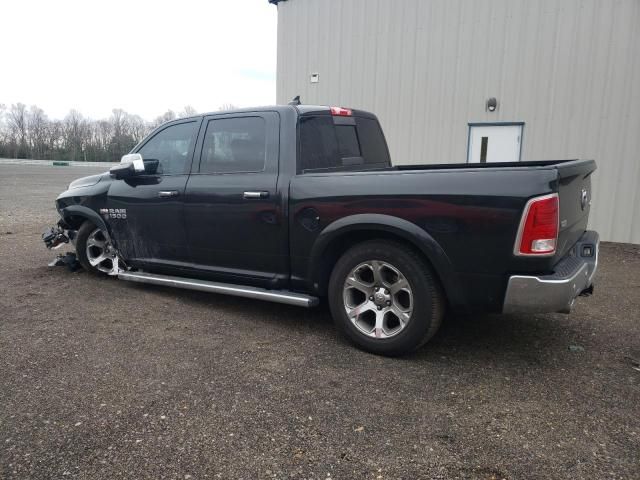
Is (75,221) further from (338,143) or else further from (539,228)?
(539,228)

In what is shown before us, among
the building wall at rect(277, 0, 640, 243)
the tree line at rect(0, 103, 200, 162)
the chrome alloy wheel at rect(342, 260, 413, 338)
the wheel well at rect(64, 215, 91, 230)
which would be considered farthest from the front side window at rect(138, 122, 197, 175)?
the tree line at rect(0, 103, 200, 162)

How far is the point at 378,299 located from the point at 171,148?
2666 mm

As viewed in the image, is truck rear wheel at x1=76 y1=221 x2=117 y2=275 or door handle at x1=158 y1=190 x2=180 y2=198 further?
truck rear wheel at x1=76 y1=221 x2=117 y2=275

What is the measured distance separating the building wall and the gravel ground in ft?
14.7

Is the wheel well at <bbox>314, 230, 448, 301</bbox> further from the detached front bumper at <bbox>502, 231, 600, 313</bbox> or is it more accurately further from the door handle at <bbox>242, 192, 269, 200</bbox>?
the door handle at <bbox>242, 192, 269, 200</bbox>

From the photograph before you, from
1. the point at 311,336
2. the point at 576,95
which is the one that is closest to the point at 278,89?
the point at 576,95

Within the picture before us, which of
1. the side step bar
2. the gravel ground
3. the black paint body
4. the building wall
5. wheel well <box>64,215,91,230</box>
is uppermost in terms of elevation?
the building wall

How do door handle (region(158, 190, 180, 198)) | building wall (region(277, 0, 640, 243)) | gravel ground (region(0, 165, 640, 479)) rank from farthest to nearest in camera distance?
building wall (region(277, 0, 640, 243)), door handle (region(158, 190, 180, 198)), gravel ground (region(0, 165, 640, 479))

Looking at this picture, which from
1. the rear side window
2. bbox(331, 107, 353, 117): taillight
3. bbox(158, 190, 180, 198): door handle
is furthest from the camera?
bbox(158, 190, 180, 198): door handle

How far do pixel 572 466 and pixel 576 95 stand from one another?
7.63 metres

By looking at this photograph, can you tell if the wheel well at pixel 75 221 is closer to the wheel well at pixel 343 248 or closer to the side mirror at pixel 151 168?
the side mirror at pixel 151 168

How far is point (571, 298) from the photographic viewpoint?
3.26 m

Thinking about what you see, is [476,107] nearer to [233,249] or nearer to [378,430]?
[233,249]

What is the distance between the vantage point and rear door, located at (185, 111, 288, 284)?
4273 mm
